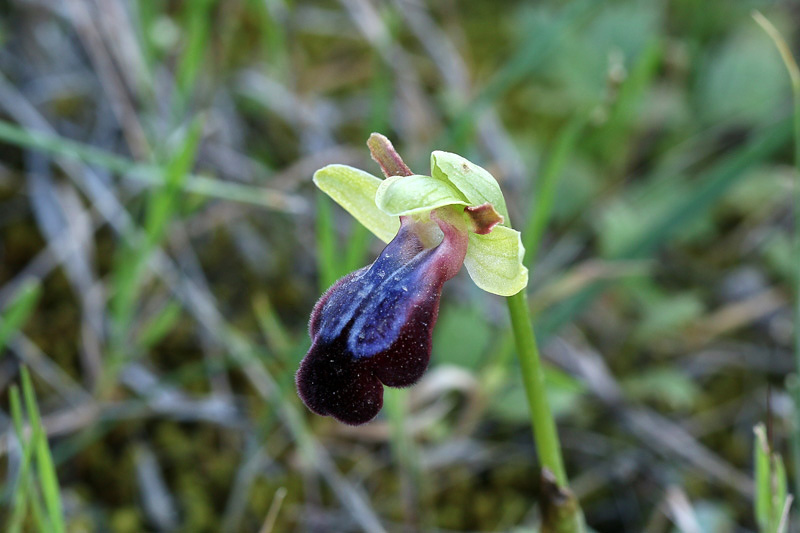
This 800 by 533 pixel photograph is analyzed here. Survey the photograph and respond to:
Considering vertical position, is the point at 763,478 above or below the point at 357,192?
below

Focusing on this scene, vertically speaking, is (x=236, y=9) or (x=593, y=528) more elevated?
(x=236, y=9)

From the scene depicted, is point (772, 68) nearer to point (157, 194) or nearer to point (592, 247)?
point (592, 247)

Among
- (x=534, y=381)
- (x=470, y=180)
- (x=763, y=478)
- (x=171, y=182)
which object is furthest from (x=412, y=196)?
(x=171, y=182)

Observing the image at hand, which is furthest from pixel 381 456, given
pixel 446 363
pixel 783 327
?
pixel 783 327

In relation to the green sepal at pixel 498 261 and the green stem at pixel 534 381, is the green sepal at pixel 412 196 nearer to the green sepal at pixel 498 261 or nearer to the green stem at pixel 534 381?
the green sepal at pixel 498 261

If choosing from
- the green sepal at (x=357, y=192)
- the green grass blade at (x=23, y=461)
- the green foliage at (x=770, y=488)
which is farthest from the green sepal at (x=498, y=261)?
the green grass blade at (x=23, y=461)

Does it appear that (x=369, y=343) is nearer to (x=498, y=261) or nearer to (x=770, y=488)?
(x=498, y=261)
